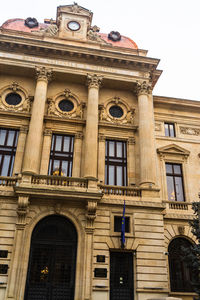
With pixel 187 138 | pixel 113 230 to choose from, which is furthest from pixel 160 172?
pixel 113 230

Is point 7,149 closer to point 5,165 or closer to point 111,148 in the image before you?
point 5,165

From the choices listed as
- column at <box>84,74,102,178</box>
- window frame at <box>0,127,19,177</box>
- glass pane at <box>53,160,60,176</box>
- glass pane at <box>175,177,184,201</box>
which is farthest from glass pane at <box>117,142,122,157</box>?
window frame at <box>0,127,19,177</box>

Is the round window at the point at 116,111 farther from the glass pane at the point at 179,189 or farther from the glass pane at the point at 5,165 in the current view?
the glass pane at the point at 5,165

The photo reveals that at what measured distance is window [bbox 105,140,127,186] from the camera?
73.4 ft

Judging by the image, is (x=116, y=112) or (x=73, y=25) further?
(x=73, y=25)

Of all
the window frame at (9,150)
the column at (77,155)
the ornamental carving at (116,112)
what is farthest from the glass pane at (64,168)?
the ornamental carving at (116,112)

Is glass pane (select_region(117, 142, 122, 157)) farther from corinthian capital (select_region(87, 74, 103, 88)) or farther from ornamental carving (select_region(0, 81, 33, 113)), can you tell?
ornamental carving (select_region(0, 81, 33, 113))

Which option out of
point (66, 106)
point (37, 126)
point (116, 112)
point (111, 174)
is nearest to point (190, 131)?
point (116, 112)

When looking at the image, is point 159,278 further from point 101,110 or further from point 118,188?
point 101,110

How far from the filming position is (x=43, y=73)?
76.8 feet

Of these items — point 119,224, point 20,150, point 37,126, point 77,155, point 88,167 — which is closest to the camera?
point 119,224

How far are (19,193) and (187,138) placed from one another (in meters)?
15.9

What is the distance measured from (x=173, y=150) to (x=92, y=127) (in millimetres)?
7808

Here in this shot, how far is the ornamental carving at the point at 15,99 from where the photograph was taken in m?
23.3
